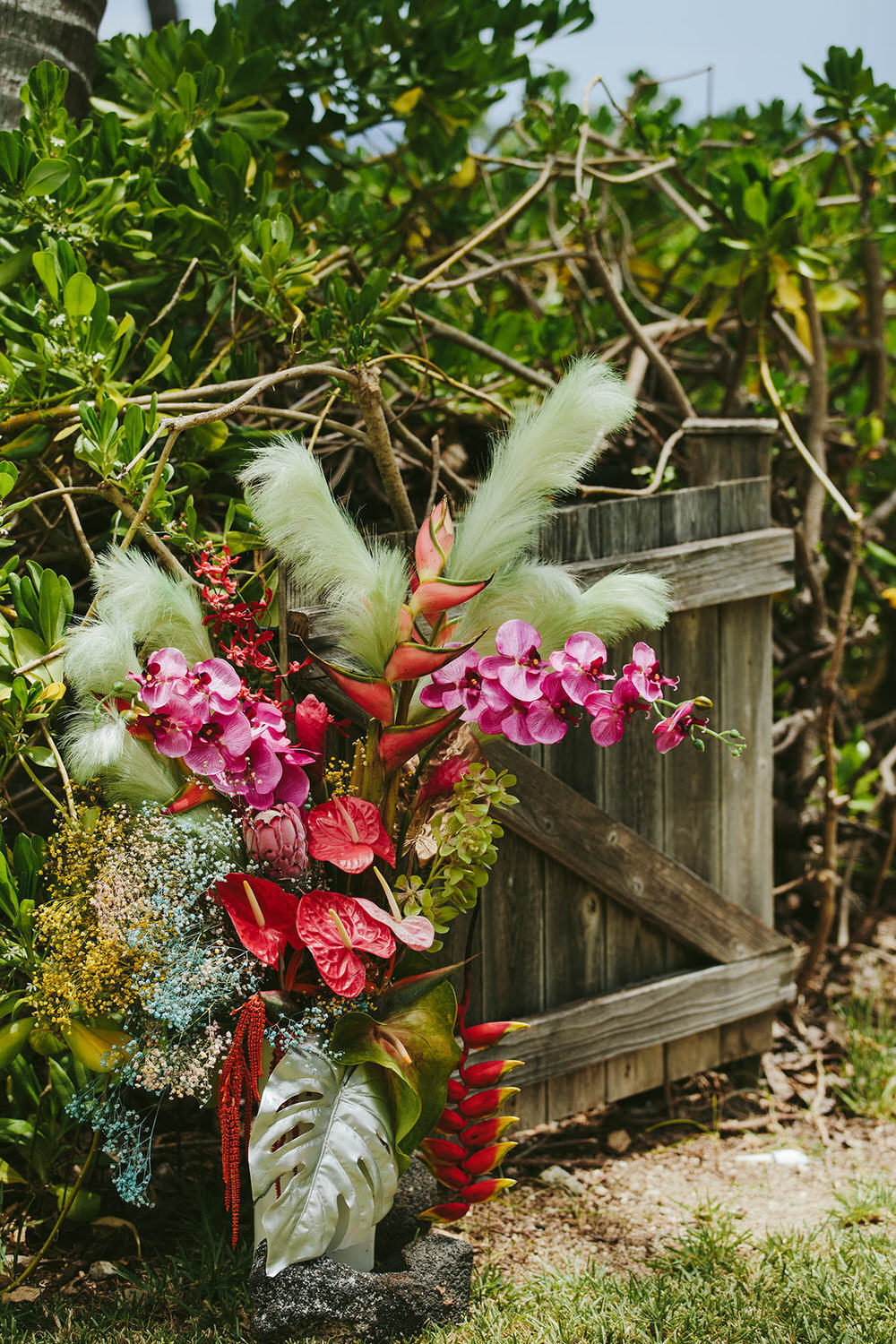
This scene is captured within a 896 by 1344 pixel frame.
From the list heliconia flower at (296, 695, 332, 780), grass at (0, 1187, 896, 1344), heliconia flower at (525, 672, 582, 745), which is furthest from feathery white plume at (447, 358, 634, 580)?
→ grass at (0, 1187, 896, 1344)

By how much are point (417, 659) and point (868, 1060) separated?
2089 mm

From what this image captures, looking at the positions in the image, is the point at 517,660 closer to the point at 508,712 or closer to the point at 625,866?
the point at 508,712

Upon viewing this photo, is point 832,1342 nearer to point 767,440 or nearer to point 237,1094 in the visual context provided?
point 237,1094

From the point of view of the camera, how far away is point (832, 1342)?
6.35 feet

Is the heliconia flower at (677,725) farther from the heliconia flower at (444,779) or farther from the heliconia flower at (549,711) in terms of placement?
the heliconia flower at (444,779)

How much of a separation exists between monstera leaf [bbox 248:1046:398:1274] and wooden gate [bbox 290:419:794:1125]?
65 centimetres

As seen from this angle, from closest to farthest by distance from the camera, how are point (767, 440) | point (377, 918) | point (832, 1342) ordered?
point (377, 918) < point (832, 1342) < point (767, 440)

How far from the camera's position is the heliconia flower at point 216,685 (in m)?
1.73

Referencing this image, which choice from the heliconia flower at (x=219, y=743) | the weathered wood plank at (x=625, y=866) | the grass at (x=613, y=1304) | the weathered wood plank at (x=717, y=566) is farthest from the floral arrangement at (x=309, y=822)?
the weathered wood plank at (x=717, y=566)

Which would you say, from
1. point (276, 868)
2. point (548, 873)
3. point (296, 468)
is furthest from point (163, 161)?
point (548, 873)

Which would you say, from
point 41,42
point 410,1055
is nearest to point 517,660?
point 410,1055

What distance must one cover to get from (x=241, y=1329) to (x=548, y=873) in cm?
111

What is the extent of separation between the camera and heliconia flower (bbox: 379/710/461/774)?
1862 mm

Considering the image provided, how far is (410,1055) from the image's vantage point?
1849 millimetres
